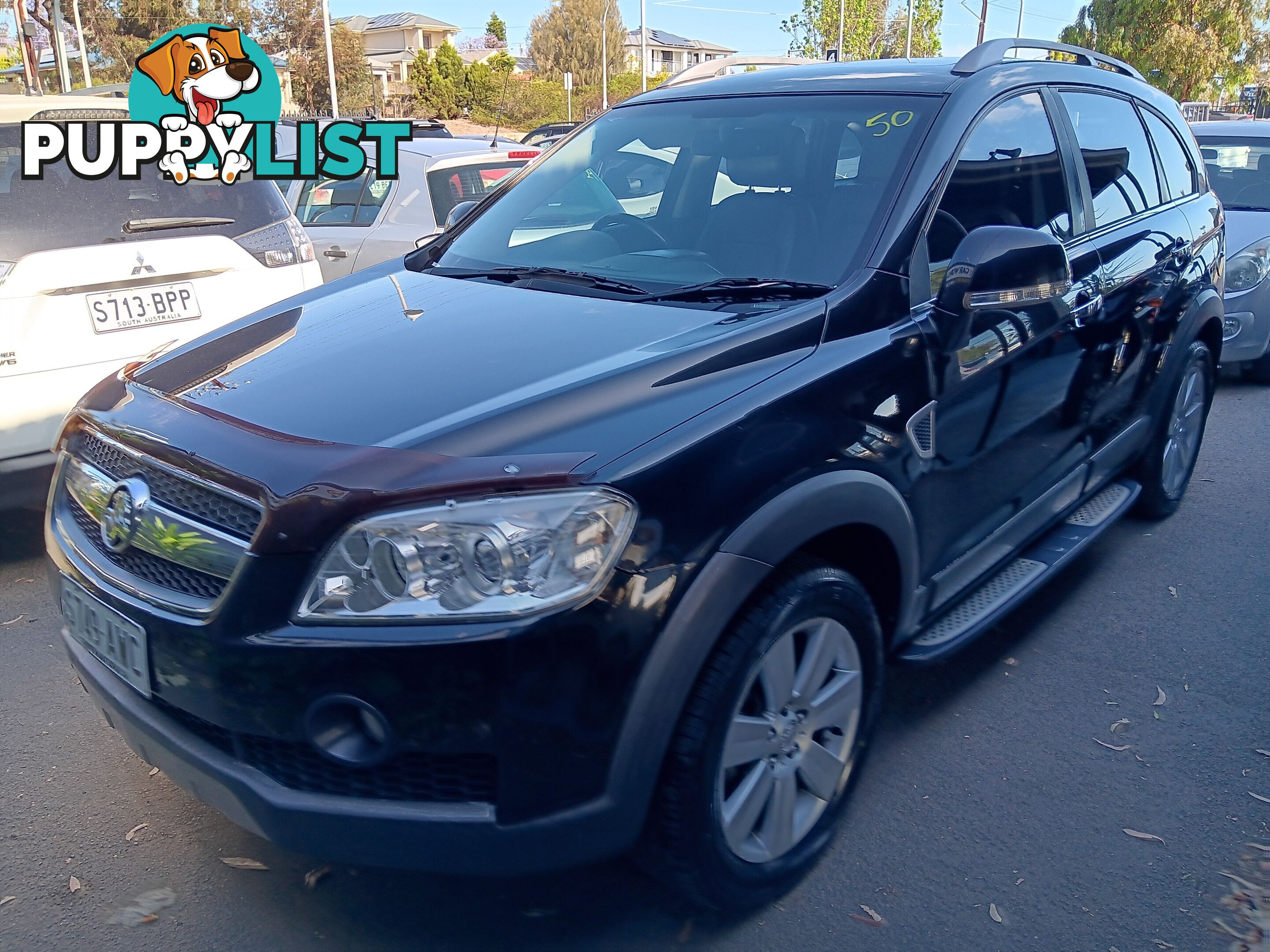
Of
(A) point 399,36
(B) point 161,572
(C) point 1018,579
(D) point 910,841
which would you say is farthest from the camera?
(A) point 399,36

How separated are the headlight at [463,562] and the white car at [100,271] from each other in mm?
2585

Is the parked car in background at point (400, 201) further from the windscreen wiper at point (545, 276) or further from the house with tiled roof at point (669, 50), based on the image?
the house with tiled roof at point (669, 50)

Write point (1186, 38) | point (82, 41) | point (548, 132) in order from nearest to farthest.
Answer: point (548, 132), point (1186, 38), point (82, 41)

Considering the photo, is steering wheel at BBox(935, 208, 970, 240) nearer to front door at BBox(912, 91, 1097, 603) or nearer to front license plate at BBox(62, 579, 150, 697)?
front door at BBox(912, 91, 1097, 603)

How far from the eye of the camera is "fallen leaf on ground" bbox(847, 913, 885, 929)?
2377 millimetres

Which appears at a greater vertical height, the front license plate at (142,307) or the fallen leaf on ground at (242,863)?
the front license plate at (142,307)

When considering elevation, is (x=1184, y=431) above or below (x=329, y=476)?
below

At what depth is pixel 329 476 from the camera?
6.39 feet

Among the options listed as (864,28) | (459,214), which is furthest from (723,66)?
(864,28)

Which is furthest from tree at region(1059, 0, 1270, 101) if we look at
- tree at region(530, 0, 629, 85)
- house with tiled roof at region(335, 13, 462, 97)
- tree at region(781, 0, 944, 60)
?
house with tiled roof at region(335, 13, 462, 97)

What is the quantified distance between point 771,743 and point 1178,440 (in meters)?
3.26

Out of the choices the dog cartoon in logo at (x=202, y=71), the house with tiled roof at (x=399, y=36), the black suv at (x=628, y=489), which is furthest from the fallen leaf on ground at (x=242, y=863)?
the house with tiled roof at (x=399, y=36)

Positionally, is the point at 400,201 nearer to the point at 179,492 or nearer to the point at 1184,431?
the point at 1184,431

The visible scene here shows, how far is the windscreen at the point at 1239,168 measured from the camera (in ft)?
25.8
